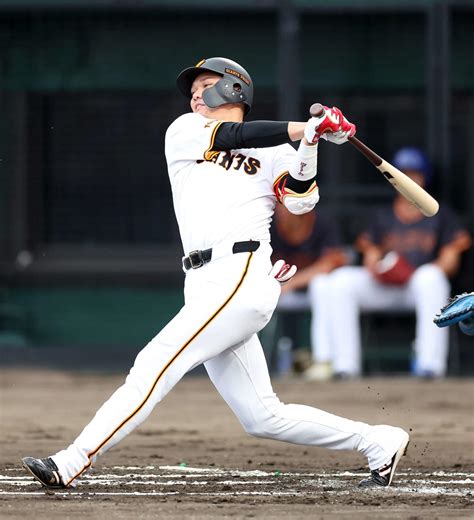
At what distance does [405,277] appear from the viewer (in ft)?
34.2

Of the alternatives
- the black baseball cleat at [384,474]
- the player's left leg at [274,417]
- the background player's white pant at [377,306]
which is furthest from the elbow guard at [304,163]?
the background player's white pant at [377,306]

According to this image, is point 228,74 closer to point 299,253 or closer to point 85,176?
point 299,253

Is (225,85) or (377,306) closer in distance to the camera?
(225,85)

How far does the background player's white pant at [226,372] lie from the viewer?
17.6 feet

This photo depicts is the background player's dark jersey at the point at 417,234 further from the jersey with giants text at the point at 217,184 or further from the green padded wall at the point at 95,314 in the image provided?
the jersey with giants text at the point at 217,184

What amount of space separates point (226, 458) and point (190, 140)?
180 centimetres

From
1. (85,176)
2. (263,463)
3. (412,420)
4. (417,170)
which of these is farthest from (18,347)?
(263,463)

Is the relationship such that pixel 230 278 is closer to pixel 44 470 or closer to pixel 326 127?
pixel 326 127

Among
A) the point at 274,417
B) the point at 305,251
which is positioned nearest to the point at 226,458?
the point at 274,417

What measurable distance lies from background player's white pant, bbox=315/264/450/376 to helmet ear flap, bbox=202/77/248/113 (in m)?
4.78

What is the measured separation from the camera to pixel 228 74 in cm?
579

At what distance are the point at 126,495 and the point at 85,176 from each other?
6.57 meters

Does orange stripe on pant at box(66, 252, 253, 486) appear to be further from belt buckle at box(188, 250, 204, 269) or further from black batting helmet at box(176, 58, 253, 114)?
black batting helmet at box(176, 58, 253, 114)

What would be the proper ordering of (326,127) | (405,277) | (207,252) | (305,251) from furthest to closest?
(305,251) < (405,277) < (207,252) < (326,127)
